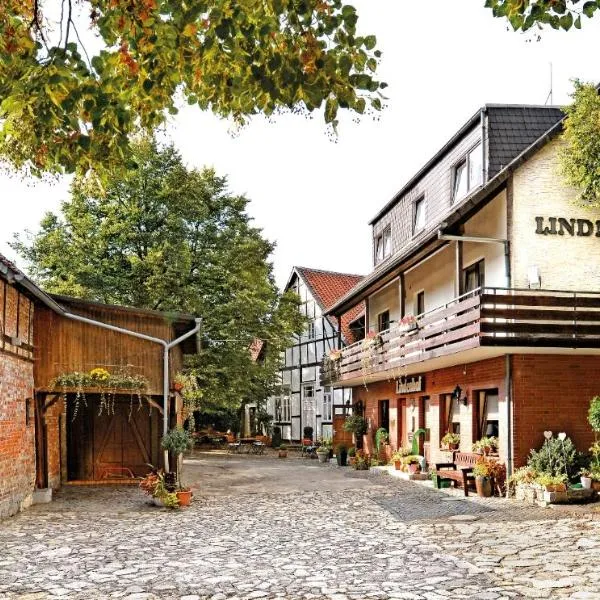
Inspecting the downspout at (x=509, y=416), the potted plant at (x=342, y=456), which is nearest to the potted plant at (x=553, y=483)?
the downspout at (x=509, y=416)

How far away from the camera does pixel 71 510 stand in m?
14.8

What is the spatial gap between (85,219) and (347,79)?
79.5 feet

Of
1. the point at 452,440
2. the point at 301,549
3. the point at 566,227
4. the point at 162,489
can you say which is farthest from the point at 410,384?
the point at 301,549

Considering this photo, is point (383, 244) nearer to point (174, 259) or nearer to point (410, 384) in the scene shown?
point (410, 384)

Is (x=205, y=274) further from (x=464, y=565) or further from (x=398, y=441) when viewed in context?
(x=464, y=565)

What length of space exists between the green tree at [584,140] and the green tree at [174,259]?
571 inches

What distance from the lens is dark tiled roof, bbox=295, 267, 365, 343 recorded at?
36.9m

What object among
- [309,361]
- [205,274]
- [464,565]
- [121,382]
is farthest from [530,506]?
[309,361]

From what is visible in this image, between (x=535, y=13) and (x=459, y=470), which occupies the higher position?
(x=535, y=13)

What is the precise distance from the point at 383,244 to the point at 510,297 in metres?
13.4

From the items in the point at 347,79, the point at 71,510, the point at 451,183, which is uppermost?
the point at 451,183

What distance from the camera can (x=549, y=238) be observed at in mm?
16312

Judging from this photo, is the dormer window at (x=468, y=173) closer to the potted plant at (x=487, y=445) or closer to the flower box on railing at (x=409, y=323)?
the flower box on railing at (x=409, y=323)

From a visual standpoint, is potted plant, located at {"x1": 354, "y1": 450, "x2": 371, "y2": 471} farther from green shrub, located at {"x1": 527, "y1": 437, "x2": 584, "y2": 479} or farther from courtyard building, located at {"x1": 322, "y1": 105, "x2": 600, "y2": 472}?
green shrub, located at {"x1": 527, "y1": 437, "x2": 584, "y2": 479}
